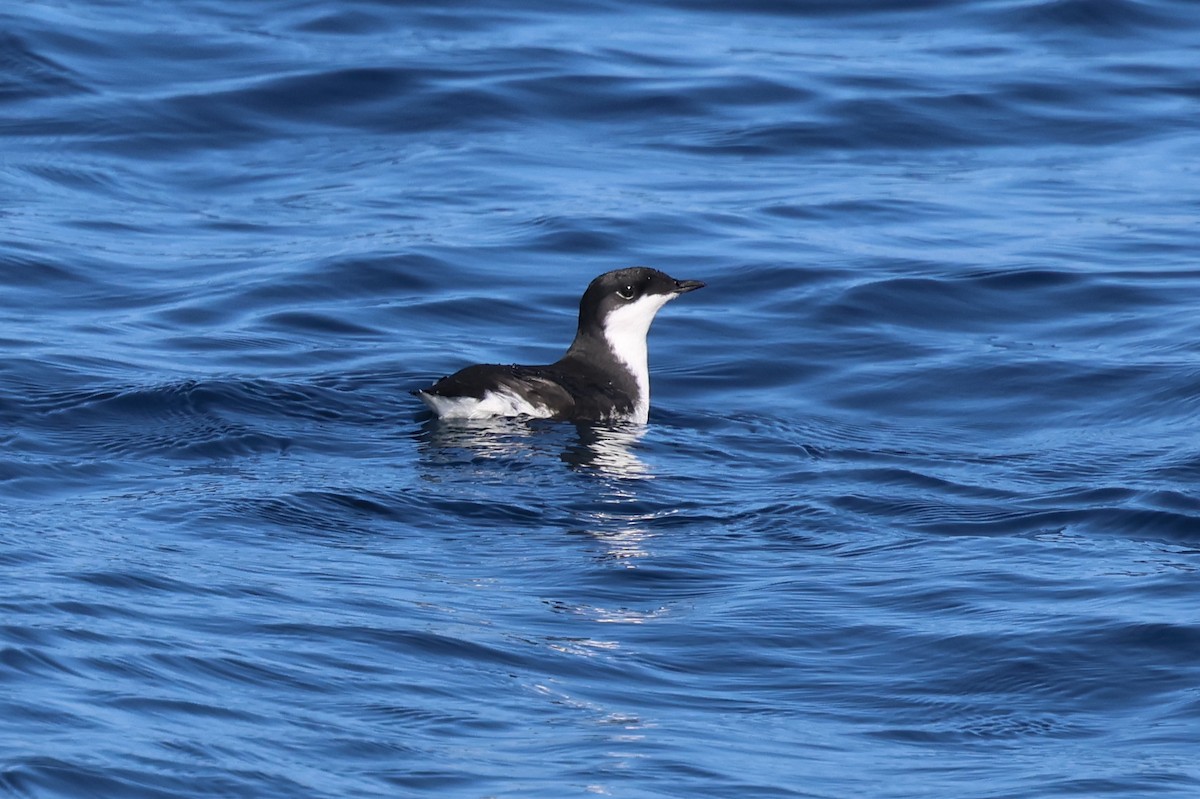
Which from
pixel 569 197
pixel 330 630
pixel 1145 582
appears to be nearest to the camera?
pixel 330 630

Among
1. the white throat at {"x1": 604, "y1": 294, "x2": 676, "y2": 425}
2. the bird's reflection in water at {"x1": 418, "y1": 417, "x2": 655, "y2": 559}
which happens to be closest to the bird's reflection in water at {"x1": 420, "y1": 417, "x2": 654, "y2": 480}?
the bird's reflection in water at {"x1": 418, "y1": 417, "x2": 655, "y2": 559}

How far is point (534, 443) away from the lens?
9.84 m

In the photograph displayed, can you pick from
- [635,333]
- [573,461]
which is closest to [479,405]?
[573,461]

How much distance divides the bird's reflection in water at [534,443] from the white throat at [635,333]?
2.41ft

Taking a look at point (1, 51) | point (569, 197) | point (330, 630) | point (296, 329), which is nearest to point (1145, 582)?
point (330, 630)

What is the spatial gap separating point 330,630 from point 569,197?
928 cm

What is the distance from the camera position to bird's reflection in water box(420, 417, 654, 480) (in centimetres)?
949

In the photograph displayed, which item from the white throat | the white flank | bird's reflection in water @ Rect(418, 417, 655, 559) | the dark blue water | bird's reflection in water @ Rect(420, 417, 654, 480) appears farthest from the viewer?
the white throat

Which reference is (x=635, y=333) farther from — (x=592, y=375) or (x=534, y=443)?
(x=534, y=443)

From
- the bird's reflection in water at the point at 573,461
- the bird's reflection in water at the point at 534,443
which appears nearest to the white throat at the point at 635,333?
the bird's reflection in water at the point at 573,461

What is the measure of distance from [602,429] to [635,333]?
1.03 m

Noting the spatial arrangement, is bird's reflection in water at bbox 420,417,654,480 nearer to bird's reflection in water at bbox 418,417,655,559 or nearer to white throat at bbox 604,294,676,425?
bird's reflection in water at bbox 418,417,655,559

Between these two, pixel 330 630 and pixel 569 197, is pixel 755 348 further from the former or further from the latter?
pixel 330 630

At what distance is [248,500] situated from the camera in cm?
845
